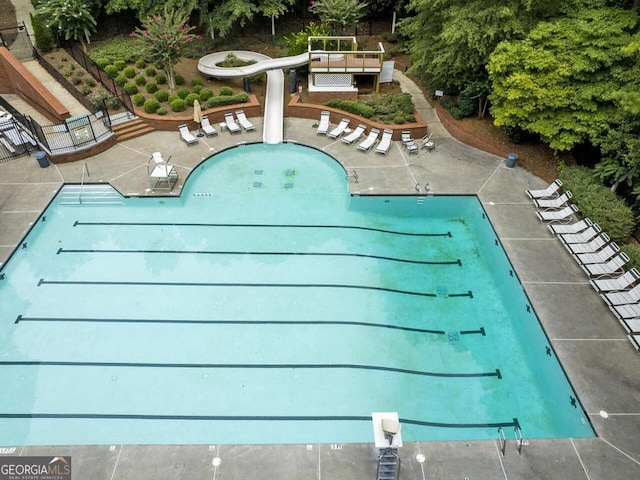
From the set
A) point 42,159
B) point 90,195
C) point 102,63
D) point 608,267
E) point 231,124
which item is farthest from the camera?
point 102,63

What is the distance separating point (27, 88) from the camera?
2175 centimetres

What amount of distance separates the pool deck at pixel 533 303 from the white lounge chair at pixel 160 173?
333 millimetres

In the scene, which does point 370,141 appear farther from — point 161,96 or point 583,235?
point 161,96

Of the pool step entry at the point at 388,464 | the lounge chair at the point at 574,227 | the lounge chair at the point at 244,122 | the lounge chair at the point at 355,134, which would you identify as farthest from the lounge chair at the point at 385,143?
the pool step entry at the point at 388,464

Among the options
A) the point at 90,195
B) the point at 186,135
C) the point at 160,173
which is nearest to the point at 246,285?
the point at 160,173

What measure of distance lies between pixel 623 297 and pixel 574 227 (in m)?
3.28

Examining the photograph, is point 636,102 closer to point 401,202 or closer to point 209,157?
point 401,202

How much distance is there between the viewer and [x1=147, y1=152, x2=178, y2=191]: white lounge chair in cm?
1766

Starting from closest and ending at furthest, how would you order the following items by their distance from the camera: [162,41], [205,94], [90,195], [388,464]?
[388,464]
[90,195]
[162,41]
[205,94]

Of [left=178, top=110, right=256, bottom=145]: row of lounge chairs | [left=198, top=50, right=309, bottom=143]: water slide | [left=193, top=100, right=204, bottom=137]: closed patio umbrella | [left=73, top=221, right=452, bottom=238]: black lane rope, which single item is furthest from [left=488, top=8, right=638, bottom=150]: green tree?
[left=193, top=100, right=204, bottom=137]: closed patio umbrella

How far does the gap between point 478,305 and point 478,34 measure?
11.1 metres

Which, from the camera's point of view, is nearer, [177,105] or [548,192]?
[548,192]

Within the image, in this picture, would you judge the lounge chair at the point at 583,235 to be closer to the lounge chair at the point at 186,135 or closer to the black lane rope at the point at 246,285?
the black lane rope at the point at 246,285

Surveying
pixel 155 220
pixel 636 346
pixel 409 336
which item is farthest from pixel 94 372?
pixel 636 346
